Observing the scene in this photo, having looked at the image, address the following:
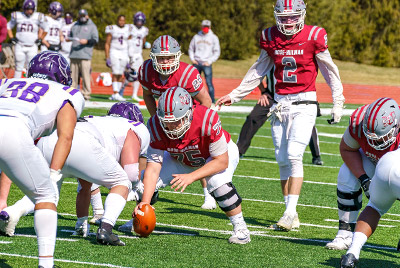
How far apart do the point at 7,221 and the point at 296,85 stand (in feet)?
9.24

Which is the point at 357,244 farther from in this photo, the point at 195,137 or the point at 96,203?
the point at 96,203

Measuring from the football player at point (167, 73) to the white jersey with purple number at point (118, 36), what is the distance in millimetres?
10204

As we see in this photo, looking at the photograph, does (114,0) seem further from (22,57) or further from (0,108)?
(0,108)

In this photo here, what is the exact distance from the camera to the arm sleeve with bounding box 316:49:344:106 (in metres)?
6.77

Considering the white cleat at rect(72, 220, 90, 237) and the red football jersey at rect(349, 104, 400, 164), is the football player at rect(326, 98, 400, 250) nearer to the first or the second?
the red football jersey at rect(349, 104, 400, 164)

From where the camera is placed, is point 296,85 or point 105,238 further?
point 296,85

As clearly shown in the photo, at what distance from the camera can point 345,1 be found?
34469 millimetres

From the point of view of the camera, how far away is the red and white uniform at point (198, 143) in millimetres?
5648

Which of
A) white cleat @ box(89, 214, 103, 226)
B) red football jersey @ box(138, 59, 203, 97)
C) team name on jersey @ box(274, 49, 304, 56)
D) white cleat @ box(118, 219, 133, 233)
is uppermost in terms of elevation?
team name on jersey @ box(274, 49, 304, 56)

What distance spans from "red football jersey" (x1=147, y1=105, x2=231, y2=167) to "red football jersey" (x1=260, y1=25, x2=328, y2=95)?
1.26 m

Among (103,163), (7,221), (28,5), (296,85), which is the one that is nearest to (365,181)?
(296,85)

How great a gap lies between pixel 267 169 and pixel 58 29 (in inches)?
322

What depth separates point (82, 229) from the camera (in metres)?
5.87

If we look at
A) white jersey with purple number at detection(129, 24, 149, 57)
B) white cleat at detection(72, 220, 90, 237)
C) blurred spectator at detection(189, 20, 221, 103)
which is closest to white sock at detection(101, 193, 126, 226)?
white cleat at detection(72, 220, 90, 237)
